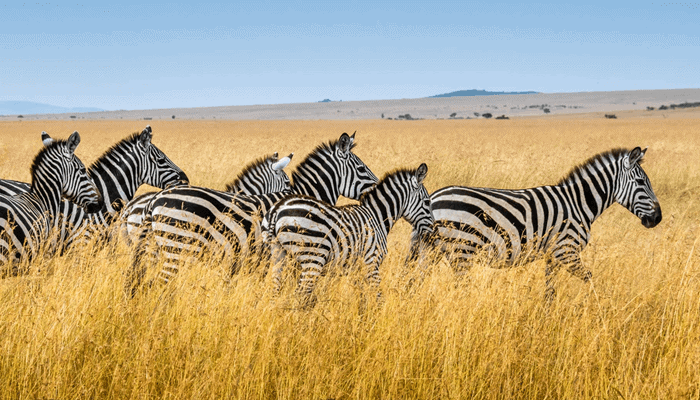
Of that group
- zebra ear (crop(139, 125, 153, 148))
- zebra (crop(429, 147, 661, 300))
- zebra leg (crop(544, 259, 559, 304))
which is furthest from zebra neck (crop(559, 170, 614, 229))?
zebra ear (crop(139, 125, 153, 148))

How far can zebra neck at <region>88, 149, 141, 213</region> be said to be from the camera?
7.17m

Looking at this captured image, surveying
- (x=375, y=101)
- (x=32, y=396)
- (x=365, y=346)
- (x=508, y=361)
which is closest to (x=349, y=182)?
(x=365, y=346)

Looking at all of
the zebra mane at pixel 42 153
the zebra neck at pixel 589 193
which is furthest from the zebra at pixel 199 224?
the zebra neck at pixel 589 193

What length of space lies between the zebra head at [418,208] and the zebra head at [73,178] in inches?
138

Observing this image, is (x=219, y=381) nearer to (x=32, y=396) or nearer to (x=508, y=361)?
(x=32, y=396)

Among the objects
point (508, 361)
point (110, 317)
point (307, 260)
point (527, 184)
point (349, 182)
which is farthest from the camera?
point (527, 184)

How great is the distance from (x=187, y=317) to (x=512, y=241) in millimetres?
3464

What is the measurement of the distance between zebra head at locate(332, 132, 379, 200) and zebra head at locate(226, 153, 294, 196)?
2.35 feet

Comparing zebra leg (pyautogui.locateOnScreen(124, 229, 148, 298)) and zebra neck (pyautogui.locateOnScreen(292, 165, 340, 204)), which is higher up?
zebra neck (pyautogui.locateOnScreen(292, 165, 340, 204))

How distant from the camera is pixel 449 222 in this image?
586 cm

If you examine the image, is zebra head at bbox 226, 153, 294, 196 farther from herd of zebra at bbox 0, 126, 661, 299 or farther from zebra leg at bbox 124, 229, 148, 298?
zebra leg at bbox 124, 229, 148, 298

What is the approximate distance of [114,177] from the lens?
7.24 metres

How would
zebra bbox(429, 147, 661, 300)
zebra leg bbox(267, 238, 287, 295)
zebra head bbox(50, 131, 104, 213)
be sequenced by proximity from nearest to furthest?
zebra leg bbox(267, 238, 287, 295), zebra bbox(429, 147, 661, 300), zebra head bbox(50, 131, 104, 213)

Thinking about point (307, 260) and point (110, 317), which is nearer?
point (110, 317)
